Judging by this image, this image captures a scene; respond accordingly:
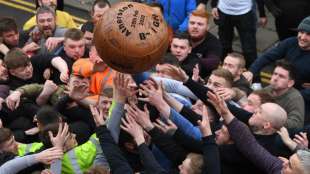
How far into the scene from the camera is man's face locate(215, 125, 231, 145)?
18.1ft

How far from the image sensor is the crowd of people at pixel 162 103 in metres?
5.23

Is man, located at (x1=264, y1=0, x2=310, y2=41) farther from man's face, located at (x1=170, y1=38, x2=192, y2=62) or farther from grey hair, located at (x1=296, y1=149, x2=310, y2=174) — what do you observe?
grey hair, located at (x1=296, y1=149, x2=310, y2=174)

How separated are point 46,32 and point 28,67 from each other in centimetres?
140

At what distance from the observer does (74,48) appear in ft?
24.5

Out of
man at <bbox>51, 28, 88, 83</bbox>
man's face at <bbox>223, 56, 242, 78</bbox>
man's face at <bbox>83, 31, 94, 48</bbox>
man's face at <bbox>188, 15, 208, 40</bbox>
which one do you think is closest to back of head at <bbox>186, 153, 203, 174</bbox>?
man's face at <bbox>223, 56, 242, 78</bbox>

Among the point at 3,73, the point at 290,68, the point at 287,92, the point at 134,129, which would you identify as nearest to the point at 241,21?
the point at 290,68

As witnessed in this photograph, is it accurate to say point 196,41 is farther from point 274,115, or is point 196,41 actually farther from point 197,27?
point 274,115

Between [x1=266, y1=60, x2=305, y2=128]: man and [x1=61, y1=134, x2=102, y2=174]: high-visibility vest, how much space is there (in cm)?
247

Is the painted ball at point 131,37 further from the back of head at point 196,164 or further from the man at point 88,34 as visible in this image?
the man at point 88,34

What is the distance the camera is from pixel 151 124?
5.45m

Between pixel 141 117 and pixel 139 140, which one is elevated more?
pixel 141 117

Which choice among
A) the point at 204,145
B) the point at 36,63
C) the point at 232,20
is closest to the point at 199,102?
the point at 204,145

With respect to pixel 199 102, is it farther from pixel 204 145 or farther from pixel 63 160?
pixel 63 160

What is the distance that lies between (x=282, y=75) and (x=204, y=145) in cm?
217
